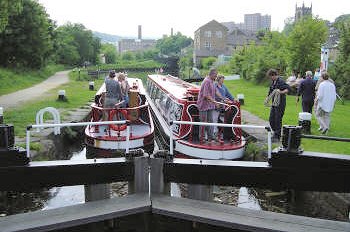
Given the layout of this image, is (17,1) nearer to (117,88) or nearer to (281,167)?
(117,88)

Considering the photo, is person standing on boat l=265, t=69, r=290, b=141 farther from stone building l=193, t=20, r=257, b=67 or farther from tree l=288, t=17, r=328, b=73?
stone building l=193, t=20, r=257, b=67

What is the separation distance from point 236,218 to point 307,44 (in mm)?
20987

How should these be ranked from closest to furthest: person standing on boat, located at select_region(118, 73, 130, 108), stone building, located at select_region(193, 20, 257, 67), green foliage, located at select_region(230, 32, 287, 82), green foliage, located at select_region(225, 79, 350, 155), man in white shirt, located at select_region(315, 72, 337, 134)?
green foliage, located at select_region(225, 79, 350, 155), man in white shirt, located at select_region(315, 72, 337, 134), person standing on boat, located at select_region(118, 73, 130, 108), green foliage, located at select_region(230, 32, 287, 82), stone building, located at select_region(193, 20, 257, 67)

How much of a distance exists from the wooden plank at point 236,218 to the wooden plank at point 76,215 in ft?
0.87

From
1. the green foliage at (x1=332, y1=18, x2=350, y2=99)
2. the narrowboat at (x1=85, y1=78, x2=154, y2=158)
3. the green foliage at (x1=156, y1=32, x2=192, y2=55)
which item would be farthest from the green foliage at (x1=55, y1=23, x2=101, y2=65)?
the green foliage at (x1=156, y1=32, x2=192, y2=55)

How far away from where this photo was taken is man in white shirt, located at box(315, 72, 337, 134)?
406 inches

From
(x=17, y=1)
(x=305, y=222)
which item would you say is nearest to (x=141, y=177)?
(x=305, y=222)

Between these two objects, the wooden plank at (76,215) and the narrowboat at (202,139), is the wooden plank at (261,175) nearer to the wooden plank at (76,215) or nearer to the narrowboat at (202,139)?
the wooden plank at (76,215)

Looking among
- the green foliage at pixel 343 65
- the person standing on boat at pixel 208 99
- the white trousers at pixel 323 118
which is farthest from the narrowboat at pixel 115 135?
the green foliage at pixel 343 65

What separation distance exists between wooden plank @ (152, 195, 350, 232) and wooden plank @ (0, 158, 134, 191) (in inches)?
25.4

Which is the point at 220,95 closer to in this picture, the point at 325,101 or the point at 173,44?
the point at 325,101

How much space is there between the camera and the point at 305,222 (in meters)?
4.86

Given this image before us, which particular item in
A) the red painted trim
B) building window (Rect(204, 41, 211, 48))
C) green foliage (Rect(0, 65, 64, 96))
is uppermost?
building window (Rect(204, 41, 211, 48))

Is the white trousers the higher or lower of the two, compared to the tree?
lower
